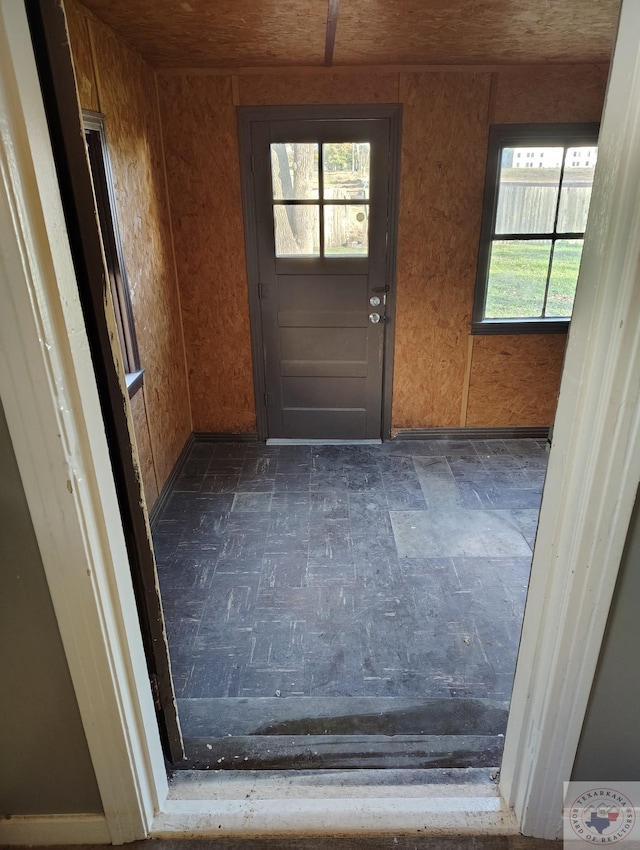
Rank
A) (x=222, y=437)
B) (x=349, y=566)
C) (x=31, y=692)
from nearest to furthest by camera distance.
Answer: (x=31, y=692)
(x=349, y=566)
(x=222, y=437)

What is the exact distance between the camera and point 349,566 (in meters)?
2.65

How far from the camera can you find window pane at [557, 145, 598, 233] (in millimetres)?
3332

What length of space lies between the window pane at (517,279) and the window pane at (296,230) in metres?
1.17

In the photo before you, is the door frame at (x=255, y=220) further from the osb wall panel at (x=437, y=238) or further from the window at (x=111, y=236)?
the window at (x=111, y=236)

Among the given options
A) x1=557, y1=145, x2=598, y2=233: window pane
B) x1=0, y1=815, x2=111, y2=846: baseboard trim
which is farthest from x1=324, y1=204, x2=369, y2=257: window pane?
x1=0, y1=815, x2=111, y2=846: baseboard trim

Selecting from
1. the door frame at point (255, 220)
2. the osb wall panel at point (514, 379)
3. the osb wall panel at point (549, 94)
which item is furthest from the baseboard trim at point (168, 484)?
the osb wall panel at point (549, 94)

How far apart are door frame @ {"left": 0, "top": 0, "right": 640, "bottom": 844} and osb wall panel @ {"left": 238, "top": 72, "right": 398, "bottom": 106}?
A: 2.78 metres

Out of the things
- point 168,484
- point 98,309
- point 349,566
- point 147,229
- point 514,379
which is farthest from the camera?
point 514,379

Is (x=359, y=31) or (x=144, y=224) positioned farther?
(x=144, y=224)

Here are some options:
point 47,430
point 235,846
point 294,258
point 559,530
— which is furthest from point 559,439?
point 294,258

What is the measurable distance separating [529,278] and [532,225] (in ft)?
1.10

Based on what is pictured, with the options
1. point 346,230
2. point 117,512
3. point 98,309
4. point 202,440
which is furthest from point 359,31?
point 202,440

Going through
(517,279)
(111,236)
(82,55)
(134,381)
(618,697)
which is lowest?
(618,697)

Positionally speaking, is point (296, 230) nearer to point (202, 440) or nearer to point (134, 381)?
point (134, 381)
